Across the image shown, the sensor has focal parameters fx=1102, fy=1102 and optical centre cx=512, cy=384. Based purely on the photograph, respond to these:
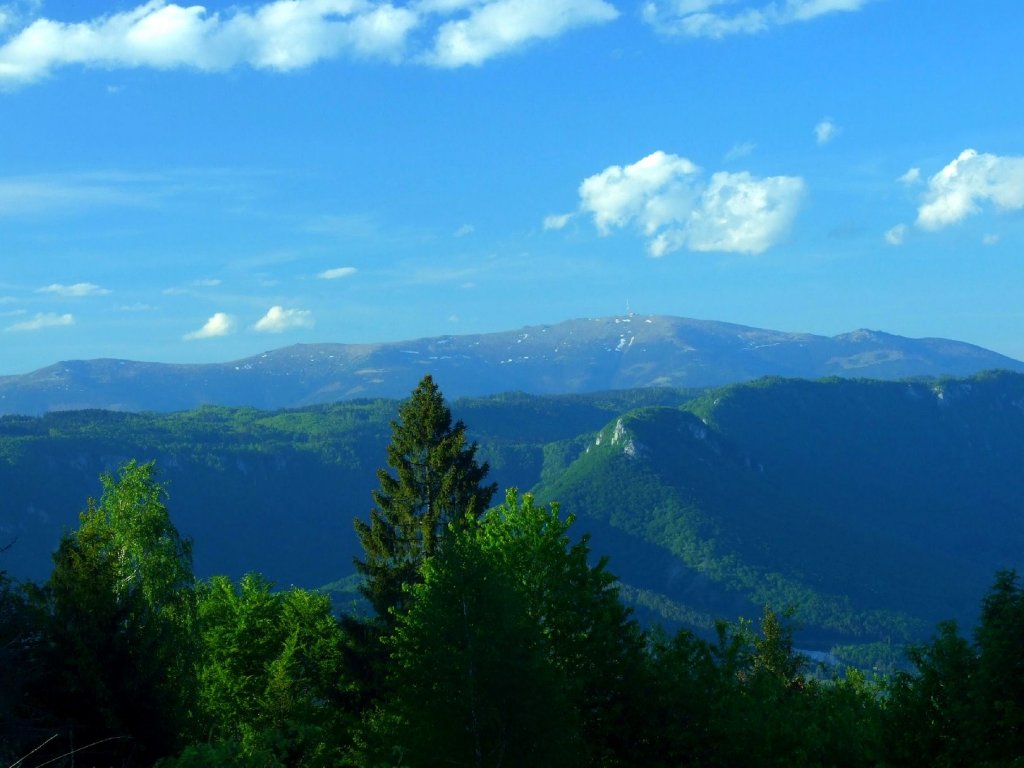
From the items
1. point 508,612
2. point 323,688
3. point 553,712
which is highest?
point 508,612

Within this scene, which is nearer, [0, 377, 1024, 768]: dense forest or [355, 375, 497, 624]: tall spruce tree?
[0, 377, 1024, 768]: dense forest

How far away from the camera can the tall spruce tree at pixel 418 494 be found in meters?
41.6

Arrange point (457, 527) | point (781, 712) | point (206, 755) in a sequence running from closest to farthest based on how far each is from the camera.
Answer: point (206, 755) < point (781, 712) < point (457, 527)

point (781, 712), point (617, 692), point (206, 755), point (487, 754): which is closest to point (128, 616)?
point (487, 754)

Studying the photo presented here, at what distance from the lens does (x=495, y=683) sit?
2548 cm

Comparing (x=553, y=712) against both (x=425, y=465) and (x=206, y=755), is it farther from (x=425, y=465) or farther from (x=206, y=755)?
(x=425, y=465)

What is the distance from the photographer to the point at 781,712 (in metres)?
31.5

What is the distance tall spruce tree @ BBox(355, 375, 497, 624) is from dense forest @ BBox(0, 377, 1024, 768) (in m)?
3.68

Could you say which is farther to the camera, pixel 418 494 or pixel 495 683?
pixel 418 494

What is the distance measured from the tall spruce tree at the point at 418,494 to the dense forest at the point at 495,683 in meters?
3.68

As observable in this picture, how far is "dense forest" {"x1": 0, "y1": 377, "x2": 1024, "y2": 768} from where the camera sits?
2533 centimetres

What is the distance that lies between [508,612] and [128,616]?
10.5 metres

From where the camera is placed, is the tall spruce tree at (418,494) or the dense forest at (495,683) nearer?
the dense forest at (495,683)

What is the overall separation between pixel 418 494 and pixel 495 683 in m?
18.6
